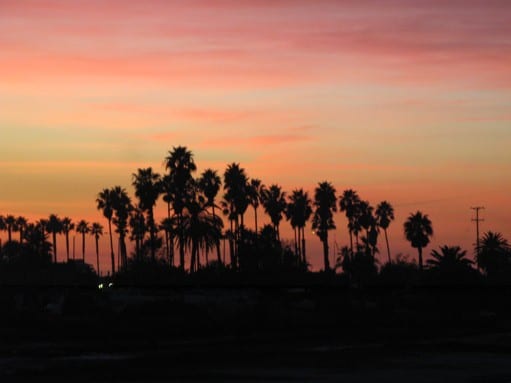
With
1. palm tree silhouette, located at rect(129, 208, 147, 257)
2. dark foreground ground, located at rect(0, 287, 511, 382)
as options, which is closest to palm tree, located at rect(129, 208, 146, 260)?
palm tree silhouette, located at rect(129, 208, 147, 257)

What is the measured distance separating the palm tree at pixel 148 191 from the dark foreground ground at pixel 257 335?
45.1 feet

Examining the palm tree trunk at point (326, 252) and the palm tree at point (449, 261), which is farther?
the palm tree trunk at point (326, 252)

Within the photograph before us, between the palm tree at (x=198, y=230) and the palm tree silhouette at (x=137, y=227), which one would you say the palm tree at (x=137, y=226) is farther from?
the palm tree at (x=198, y=230)

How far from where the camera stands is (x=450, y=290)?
332 ft

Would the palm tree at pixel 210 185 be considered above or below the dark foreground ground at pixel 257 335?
above

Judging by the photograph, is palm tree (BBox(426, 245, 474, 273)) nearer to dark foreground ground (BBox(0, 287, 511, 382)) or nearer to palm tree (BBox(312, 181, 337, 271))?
dark foreground ground (BBox(0, 287, 511, 382))

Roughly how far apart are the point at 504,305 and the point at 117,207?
222 feet

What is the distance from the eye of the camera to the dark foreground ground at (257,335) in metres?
45.0

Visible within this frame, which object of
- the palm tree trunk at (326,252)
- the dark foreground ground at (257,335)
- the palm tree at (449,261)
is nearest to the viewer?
the dark foreground ground at (257,335)

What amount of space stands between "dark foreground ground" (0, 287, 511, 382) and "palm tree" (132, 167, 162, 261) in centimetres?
1375

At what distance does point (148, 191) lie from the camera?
128 metres

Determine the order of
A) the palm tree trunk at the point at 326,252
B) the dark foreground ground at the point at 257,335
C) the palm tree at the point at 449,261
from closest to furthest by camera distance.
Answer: the dark foreground ground at the point at 257,335 → the palm tree at the point at 449,261 → the palm tree trunk at the point at 326,252

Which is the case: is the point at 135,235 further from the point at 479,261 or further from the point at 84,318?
the point at 84,318

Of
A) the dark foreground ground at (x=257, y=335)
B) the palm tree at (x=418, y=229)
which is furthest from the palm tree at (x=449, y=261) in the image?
the palm tree at (x=418, y=229)
